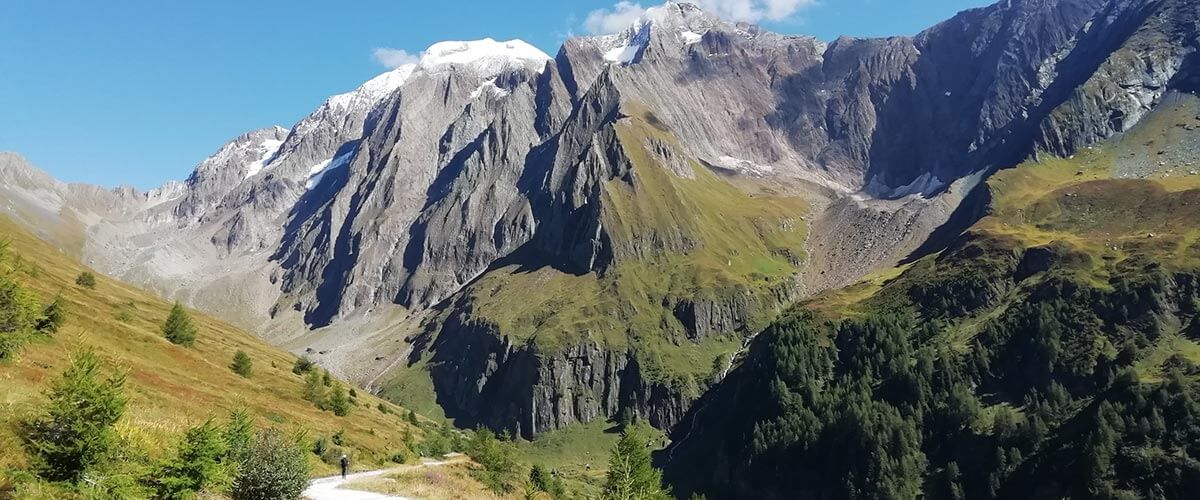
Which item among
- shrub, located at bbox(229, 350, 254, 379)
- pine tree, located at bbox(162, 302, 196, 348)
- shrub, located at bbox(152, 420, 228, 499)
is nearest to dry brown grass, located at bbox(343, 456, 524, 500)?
shrub, located at bbox(152, 420, 228, 499)

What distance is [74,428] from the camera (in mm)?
20750

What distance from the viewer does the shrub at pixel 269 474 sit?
88.5 ft

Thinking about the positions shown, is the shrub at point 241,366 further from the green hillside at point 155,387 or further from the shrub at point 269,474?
the shrub at point 269,474

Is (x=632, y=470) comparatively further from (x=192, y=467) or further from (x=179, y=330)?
(x=192, y=467)

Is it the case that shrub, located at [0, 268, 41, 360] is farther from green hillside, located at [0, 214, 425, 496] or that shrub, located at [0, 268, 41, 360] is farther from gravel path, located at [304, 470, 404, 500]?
gravel path, located at [304, 470, 404, 500]

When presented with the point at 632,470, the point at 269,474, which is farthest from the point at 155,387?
the point at 632,470

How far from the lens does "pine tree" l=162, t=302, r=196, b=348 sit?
78500mm

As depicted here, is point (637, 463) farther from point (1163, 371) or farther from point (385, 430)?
point (1163, 371)

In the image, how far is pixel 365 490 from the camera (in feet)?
133

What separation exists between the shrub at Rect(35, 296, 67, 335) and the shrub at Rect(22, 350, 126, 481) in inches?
1249

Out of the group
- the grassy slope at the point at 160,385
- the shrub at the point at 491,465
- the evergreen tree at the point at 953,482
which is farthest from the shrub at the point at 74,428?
the evergreen tree at the point at 953,482

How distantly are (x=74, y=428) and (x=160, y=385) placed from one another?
35.8 m

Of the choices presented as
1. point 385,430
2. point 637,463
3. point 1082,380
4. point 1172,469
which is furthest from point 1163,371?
point 385,430

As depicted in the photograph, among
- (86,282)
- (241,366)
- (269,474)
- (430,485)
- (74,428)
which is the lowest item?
(430,485)
